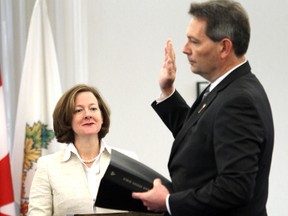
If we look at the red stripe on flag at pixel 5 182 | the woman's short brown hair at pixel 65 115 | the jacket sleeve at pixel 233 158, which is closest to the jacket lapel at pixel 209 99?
the jacket sleeve at pixel 233 158

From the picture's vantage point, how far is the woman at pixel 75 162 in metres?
2.60

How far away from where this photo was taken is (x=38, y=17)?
3217 millimetres

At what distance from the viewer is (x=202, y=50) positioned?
5.35 feet

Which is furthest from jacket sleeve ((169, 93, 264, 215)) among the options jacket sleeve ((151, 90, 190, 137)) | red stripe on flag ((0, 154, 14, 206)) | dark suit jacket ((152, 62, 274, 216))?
red stripe on flag ((0, 154, 14, 206))

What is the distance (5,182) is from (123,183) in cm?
143

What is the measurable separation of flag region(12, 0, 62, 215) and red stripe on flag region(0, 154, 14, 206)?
0.14m

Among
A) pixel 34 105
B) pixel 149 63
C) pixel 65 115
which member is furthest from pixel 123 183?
pixel 149 63

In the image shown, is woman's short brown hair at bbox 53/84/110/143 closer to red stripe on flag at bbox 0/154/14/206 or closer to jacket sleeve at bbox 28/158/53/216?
jacket sleeve at bbox 28/158/53/216

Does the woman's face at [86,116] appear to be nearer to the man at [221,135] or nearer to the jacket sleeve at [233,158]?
the man at [221,135]

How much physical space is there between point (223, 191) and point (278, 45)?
2.75m

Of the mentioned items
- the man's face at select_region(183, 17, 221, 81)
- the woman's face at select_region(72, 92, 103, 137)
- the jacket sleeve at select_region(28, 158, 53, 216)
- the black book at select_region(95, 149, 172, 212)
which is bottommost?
the jacket sleeve at select_region(28, 158, 53, 216)

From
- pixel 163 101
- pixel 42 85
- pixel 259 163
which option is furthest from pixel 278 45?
pixel 259 163

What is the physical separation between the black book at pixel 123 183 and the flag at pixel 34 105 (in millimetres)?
1417

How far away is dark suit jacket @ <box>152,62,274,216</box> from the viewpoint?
1460 millimetres
